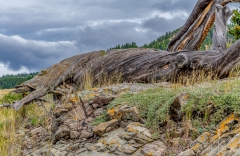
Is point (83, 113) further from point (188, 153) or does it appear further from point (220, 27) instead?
point (220, 27)

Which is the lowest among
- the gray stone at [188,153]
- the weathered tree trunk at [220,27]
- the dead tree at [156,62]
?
the gray stone at [188,153]

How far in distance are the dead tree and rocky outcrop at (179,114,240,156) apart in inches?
178

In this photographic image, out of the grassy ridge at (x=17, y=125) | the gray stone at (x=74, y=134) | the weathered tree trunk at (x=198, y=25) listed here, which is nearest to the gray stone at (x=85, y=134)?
the gray stone at (x=74, y=134)

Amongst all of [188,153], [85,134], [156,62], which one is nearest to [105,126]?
[85,134]

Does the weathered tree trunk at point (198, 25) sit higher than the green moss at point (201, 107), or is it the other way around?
the weathered tree trunk at point (198, 25)

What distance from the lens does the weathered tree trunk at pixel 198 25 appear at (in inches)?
454

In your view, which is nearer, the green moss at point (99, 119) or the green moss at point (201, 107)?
the green moss at point (201, 107)

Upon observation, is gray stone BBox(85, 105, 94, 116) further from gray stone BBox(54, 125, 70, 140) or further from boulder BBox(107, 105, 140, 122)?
boulder BBox(107, 105, 140, 122)

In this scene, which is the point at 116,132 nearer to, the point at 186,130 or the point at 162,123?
the point at 162,123

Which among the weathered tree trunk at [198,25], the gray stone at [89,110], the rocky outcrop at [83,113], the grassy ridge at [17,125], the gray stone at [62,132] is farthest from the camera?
the weathered tree trunk at [198,25]

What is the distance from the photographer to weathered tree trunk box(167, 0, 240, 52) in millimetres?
11520

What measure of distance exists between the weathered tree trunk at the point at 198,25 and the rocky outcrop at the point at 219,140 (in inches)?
307

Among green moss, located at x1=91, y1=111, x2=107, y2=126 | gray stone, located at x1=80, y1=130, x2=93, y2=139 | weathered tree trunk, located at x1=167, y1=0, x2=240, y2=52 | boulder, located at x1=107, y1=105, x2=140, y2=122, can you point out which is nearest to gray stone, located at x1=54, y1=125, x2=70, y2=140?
gray stone, located at x1=80, y1=130, x2=93, y2=139

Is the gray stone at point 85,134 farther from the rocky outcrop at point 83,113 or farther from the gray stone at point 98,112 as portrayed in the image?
the gray stone at point 98,112
